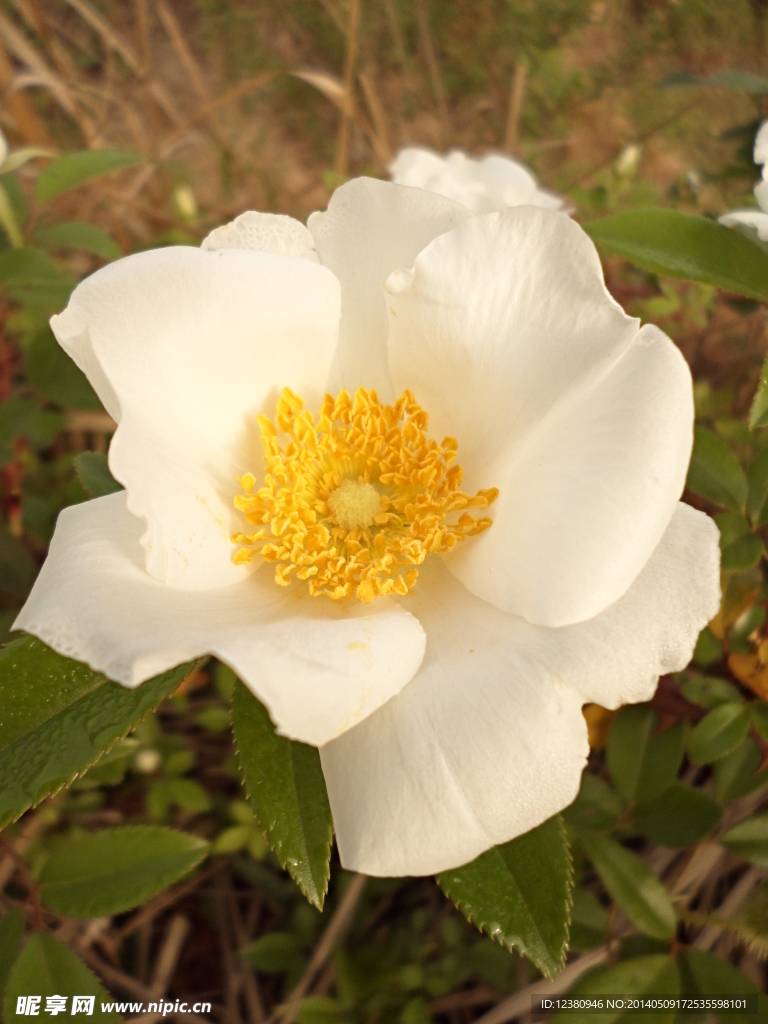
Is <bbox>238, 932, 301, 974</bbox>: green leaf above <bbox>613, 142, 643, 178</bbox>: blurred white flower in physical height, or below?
below

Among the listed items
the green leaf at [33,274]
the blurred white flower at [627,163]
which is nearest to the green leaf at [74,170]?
the green leaf at [33,274]

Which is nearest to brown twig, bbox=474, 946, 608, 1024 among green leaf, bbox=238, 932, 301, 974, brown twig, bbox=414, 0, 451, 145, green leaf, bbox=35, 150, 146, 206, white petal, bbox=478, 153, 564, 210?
green leaf, bbox=238, 932, 301, 974

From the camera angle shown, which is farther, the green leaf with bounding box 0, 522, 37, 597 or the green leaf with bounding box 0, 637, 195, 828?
the green leaf with bounding box 0, 522, 37, 597

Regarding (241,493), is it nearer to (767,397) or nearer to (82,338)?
(82,338)

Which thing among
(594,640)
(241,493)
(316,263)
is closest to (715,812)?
(594,640)

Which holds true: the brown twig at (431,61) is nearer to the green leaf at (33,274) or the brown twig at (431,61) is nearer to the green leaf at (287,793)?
the green leaf at (33,274)

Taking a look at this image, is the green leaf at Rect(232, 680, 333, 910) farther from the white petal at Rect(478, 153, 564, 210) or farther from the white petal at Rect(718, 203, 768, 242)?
the white petal at Rect(478, 153, 564, 210)

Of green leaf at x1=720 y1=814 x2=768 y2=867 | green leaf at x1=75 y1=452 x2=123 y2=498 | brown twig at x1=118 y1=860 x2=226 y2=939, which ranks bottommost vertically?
brown twig at x1=118 y1=860 x2=226 y2=939
